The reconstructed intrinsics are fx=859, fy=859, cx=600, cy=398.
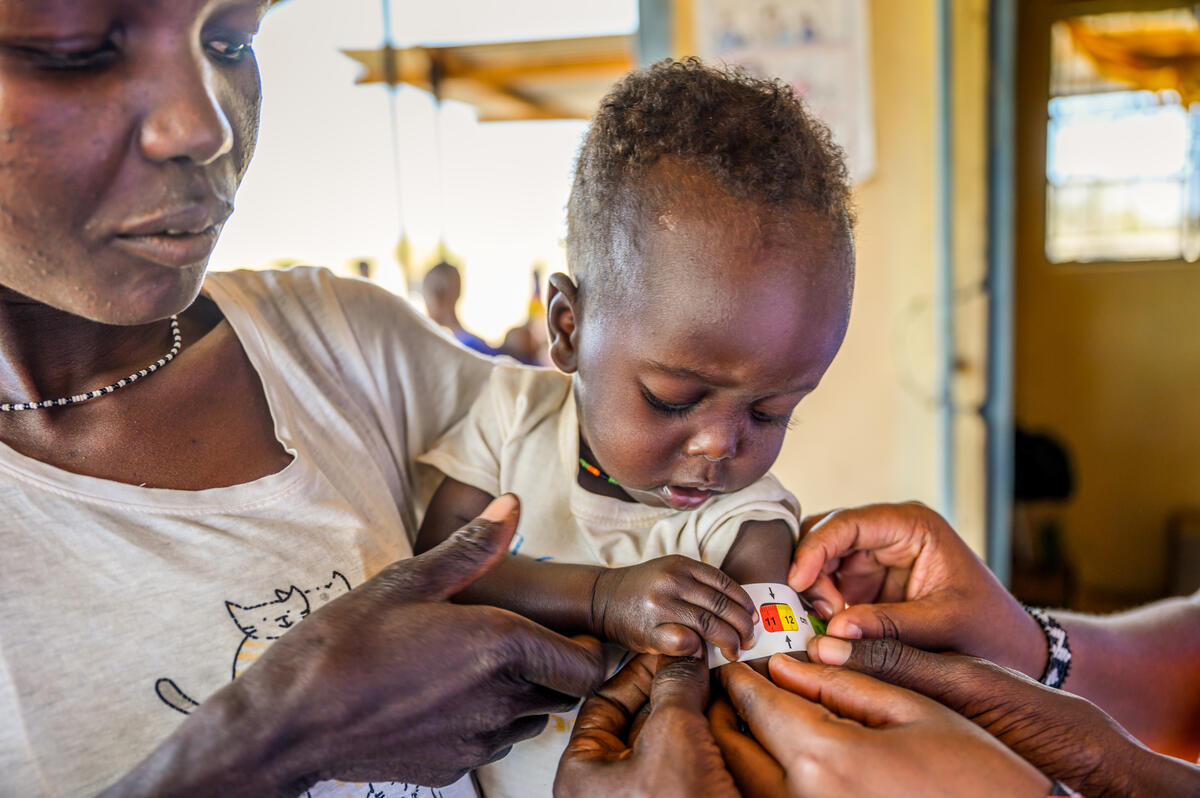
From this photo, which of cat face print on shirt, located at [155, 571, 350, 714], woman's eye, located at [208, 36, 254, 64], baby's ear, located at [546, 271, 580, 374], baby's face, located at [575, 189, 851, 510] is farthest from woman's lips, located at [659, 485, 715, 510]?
woman's eye, located at [208, 36, 254, 64]

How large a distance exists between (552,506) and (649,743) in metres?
0.53

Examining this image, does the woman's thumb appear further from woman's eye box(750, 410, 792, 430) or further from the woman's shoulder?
the woman's shoulder

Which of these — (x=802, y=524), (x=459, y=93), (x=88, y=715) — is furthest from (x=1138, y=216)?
(x=88, y=715)

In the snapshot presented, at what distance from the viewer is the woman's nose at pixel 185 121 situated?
2.56 feet

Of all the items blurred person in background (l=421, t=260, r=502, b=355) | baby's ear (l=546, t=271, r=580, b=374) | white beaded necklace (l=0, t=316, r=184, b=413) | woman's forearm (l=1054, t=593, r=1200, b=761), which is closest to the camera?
white beaded necklace (l=0, t=316, r=184, b=413)

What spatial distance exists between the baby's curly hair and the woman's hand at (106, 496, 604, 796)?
50cm

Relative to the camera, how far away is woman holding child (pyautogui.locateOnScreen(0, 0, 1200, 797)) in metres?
0.74

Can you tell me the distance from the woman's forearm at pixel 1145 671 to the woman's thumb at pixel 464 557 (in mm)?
1025

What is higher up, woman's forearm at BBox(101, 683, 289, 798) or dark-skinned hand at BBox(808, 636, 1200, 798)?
woman's forearm at BBox(101, 683, 289, 798)

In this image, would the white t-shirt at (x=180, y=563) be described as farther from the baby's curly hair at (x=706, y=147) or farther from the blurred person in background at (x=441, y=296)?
the blurred person in background at (x=441, y=296)

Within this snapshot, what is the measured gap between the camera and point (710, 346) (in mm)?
1085

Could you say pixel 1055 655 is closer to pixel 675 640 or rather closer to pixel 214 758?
pixel 675 640

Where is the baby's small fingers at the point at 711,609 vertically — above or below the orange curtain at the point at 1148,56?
below

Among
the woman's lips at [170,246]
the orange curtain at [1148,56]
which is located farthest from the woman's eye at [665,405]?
the orange curtain at [1148,56]
